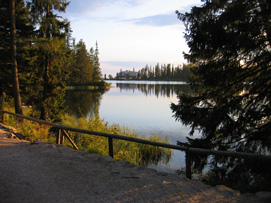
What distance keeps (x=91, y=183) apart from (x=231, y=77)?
17.9 ft

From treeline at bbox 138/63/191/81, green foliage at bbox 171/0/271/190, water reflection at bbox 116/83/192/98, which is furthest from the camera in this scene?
treeline at bbox 138/63/191/81

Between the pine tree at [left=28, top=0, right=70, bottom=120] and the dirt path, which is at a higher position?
the pine tree at [left=28, top=0, right=70, bottom=120]

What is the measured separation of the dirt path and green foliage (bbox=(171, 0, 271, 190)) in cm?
213

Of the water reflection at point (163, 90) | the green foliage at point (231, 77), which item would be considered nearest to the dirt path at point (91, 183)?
the green foliage at point (231, 77)

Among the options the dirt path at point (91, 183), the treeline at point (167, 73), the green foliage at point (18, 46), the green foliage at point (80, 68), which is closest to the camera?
the dirt path at point (91, 183)

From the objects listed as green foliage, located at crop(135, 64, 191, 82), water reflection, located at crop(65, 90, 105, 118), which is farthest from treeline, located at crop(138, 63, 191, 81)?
water reflection, located at crop(65, 90, 105, 118)

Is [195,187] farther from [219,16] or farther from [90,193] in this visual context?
[219,16]

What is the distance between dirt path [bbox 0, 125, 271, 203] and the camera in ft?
13.9

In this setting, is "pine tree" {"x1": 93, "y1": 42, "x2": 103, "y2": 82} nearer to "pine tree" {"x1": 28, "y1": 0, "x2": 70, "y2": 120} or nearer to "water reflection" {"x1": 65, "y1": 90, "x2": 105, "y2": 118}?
"water reflection" {"x1": 65, "y1": 90, "x2": 105, "y2": 118}

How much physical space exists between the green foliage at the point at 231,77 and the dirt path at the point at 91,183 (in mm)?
2135

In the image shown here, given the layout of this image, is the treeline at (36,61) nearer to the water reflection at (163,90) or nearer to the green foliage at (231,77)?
the green foliage at (231,77)

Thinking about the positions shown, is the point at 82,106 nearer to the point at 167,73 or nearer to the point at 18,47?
the point at 18,47

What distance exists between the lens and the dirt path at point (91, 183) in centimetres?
425

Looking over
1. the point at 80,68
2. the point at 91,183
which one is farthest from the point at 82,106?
the point at 80,68
